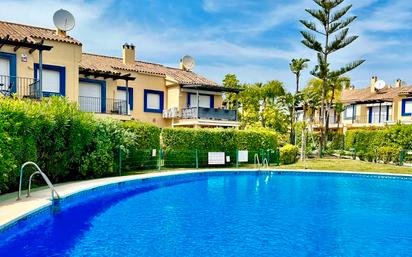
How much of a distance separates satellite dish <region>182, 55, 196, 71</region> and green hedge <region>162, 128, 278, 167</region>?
1471 centimetres

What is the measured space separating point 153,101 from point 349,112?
27660 millimetres

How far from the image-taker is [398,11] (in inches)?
848

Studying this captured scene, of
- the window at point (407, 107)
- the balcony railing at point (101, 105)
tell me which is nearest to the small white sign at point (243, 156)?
the balcony railing at point (101, 105)

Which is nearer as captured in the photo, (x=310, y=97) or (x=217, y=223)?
(x=217, y=223)

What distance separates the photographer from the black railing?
30.5m

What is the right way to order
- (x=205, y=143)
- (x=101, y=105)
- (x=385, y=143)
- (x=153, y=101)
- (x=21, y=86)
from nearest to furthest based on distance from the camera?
(x=21, y=86)
(x=205, y=143)
(x=101, y=105)
(x=385, y=143)
(x=153, y=101)

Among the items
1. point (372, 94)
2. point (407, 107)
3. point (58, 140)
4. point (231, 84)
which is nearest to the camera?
point (58, 140)

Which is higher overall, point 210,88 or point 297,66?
point 297,66

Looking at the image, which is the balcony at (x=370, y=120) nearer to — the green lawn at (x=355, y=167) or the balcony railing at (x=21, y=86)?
the green lawn at (x=355, y=167)

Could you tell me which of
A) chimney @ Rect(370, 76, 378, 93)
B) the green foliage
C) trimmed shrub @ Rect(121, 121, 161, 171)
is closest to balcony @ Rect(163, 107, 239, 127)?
the green foliage

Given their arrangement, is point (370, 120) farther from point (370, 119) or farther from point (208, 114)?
point (208, 114)

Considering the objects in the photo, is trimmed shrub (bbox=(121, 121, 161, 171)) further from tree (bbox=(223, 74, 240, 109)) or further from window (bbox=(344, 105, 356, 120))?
window (bbox=(344, 105, 356, 120))

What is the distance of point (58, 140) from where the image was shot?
13164 millimetres

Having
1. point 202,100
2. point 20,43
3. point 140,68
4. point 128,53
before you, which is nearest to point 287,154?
point 202,100
